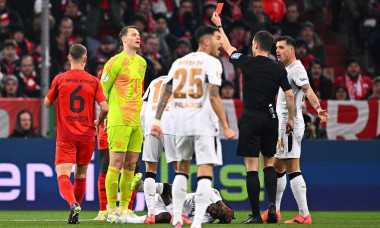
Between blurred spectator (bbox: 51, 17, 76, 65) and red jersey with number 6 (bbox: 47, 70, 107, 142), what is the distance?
27.6ft

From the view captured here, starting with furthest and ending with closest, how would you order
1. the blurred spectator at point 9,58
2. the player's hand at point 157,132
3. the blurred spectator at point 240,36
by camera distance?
the blurred spectator at point 240,36 → the blurred spectator at point 9,58 → the player's hand at point 157,132

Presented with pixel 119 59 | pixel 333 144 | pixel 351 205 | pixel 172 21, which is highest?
pixel 172 21

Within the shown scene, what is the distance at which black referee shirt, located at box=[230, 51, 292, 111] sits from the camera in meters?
12.1

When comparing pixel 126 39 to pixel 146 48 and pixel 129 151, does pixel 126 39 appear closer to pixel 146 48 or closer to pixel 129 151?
pixel 129 151

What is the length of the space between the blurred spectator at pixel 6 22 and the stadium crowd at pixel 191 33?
22mm

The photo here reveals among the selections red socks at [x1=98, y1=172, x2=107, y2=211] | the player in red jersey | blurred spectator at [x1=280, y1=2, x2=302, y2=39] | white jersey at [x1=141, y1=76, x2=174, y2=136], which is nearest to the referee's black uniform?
white jersey at [x1=141, y1=76, x2=174, y2=136]

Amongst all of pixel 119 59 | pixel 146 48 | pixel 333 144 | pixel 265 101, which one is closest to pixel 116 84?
pixel 119 59

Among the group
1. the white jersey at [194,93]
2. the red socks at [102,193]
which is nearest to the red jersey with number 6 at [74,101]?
the red socks at [102,193]

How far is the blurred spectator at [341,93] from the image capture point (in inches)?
738

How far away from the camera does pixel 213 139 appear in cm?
1049

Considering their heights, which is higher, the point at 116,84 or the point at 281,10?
the point at 281,10

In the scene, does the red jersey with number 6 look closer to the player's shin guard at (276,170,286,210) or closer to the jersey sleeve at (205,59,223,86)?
the jersey sleeve at (205,59,223,86)

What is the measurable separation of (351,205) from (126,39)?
5765mm

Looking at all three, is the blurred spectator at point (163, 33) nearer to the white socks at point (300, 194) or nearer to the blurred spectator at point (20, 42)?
the blurred spectator at point (20, 42)
